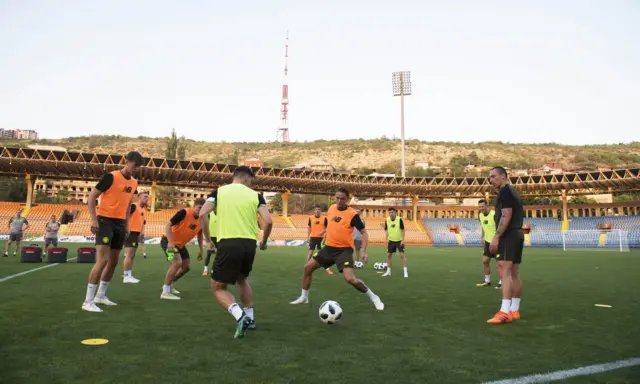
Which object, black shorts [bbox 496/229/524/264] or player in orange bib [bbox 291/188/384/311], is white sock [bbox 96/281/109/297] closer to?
player in orange bib [bbox 291/188/384/311]

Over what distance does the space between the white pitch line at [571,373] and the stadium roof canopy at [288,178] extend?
45.3m

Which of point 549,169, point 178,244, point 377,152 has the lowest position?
point 178,244

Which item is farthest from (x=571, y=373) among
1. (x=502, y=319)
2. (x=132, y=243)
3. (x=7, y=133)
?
(x=7, y=133)

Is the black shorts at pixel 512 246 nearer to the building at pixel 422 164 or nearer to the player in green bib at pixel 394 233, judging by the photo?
the player in green bib at pixel 394 233

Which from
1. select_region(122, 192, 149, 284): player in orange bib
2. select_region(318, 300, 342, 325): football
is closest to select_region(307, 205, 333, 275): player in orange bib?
select_region(122, 192, 149, 284): player in orange bib

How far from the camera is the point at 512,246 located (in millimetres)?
6520

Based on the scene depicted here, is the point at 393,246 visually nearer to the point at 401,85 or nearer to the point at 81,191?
the point at 401,85

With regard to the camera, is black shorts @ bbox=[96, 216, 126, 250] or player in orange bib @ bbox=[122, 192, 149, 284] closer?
black shorts @ bbox=[96, 216, 126, 250]

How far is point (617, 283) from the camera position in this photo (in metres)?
11.5

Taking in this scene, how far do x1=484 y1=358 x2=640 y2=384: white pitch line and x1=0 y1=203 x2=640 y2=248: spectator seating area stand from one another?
42767mm

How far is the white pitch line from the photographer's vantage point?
11.8 ft

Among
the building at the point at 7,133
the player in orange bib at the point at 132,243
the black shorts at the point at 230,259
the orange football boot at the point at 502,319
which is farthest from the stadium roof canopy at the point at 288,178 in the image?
the building at the point at 7,133

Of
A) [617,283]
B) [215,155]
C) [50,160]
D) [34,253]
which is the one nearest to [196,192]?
[215,155]

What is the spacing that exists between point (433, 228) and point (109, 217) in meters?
51.7
